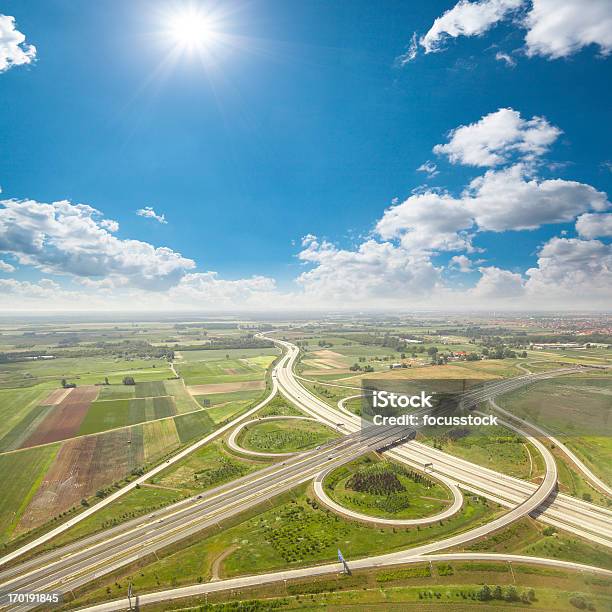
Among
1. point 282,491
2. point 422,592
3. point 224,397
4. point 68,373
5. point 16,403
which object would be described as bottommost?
point 422,592

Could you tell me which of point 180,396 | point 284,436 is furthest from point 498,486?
point 180,396

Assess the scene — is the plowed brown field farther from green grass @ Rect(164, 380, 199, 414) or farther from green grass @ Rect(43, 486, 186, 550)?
green grass @ Rect(43, 486, 186, 550)

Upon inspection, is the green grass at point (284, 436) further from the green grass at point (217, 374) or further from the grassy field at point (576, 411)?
the green grass at point (217, 374)

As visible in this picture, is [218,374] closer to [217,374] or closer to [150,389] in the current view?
[217,374]

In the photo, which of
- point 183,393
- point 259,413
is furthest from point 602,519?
point 183,393

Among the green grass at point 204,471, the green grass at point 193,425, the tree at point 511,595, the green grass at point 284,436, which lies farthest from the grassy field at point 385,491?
the green grass at point 193,425

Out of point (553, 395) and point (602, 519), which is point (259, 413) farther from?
point (553, 395)
